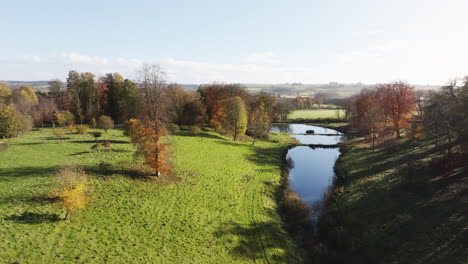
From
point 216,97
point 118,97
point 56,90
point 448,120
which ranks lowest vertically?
point 448,120

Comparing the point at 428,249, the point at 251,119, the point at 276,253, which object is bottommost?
the point at 276,253

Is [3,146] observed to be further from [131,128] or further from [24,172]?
[131,128]

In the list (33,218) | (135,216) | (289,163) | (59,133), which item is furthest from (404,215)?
(59,133)

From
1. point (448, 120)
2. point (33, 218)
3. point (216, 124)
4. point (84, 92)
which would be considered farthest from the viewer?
point (84, 92)

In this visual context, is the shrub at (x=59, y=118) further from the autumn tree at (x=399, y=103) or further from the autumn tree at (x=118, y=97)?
the autumn tree at (x=399, y=103)

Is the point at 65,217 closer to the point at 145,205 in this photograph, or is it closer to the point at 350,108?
the point at 145,205

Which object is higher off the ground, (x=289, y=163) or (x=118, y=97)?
(x=118, y=97)

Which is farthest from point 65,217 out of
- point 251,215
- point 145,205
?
point 251,215
